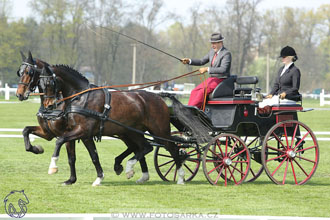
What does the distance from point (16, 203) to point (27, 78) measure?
2118mm

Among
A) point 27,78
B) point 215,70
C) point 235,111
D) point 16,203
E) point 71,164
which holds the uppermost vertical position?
point 215,70

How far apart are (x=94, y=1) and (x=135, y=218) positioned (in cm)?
5689

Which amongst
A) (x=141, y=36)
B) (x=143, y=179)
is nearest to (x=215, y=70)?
(x=143, y=179)

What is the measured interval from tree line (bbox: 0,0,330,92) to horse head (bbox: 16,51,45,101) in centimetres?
4935

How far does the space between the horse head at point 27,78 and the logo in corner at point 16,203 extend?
1435mm

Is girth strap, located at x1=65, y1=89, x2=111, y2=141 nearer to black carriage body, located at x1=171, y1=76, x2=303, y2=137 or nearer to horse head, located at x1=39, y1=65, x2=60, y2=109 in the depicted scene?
horse head, located at x1=39, y1=65, x2=60, y2=109

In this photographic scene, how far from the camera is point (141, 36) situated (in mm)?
67688

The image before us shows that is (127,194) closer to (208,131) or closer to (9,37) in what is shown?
(208,131)

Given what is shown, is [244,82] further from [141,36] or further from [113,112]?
[141,36]

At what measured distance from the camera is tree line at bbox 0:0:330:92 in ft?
208

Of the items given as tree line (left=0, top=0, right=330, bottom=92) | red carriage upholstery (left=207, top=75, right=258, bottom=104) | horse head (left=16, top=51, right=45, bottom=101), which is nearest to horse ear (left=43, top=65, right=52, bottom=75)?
horse head (left=16, top=51, right=45, bottom=101)

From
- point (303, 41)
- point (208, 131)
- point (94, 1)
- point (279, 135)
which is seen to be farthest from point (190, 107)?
point (303, 41)

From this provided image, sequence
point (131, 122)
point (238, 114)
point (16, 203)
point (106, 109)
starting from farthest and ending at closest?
point (238, 114), point (131, 122), point (106, 109), point (16, 203)

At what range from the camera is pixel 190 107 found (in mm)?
9461
